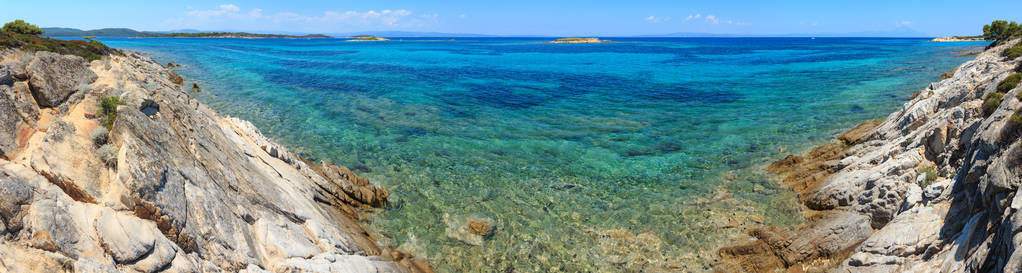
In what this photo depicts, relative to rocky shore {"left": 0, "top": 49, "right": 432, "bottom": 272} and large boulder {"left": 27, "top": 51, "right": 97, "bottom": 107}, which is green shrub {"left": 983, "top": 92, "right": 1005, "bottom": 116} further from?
large boulder {"left": 27, "top": 51, "right": 97, "bottom": 107}

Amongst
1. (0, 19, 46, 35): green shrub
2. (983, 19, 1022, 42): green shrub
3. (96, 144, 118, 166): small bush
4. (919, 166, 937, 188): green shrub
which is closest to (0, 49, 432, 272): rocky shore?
(96, 144, 118, 166): small bush

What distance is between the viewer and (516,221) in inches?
634

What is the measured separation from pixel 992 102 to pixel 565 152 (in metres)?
16.2

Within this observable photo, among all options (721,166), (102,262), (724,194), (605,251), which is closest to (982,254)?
(605,251)

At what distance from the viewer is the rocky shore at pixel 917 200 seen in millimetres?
8891

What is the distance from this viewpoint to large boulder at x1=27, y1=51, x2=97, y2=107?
11727mm

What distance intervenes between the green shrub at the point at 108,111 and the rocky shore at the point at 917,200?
1749cm

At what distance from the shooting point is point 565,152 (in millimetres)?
24031

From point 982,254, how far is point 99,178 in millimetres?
17972

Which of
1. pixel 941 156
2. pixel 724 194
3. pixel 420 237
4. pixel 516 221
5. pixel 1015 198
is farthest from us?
pixel 724 194

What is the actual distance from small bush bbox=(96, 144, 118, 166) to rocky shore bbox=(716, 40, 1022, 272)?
52.9ft

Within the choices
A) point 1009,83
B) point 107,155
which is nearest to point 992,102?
point 1009,83

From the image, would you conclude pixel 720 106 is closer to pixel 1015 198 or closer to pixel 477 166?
pixel 477 166

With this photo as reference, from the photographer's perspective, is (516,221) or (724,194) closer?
(516,221)
